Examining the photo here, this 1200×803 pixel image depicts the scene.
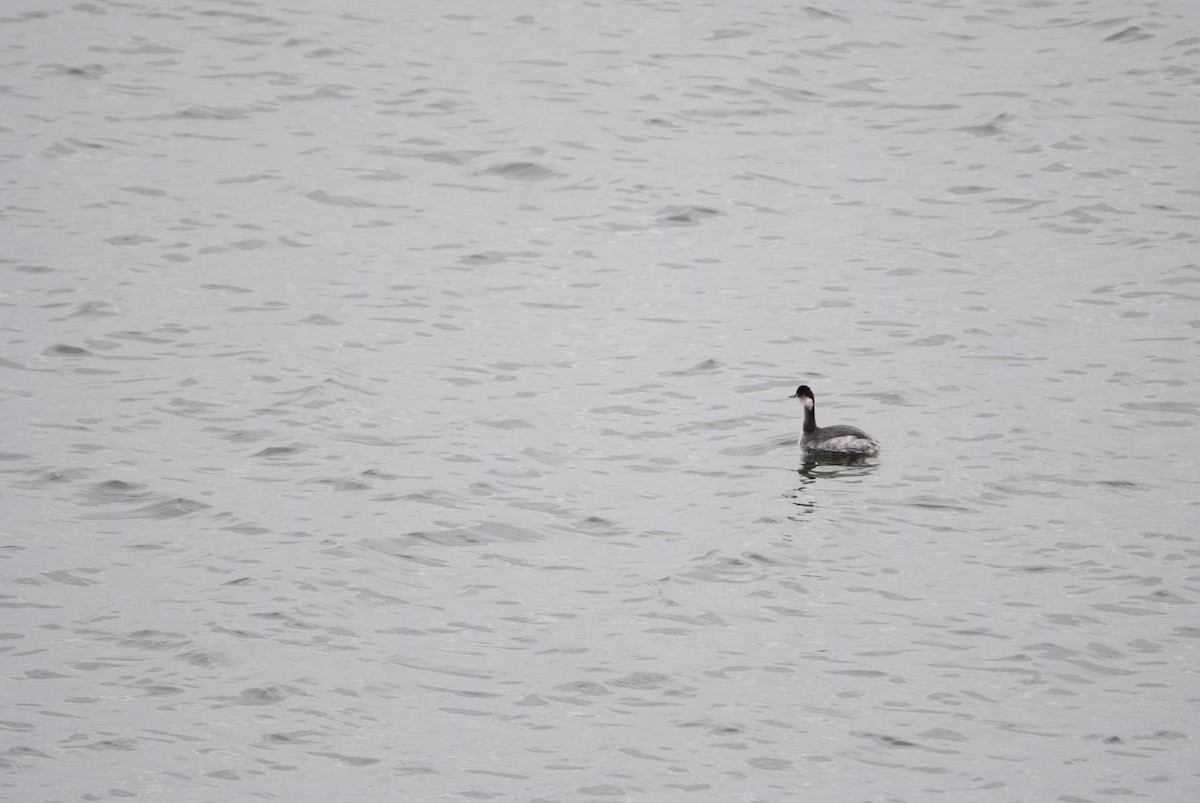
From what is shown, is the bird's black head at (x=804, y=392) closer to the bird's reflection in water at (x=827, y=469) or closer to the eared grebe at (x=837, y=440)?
the eared grebe at (x=837, y=440)

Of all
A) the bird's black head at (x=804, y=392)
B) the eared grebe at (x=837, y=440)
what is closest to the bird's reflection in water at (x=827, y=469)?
the eared grebe at (x=837, y=440)

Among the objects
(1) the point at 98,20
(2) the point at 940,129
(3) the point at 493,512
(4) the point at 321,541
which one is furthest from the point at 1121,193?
(1) the point at 98,20

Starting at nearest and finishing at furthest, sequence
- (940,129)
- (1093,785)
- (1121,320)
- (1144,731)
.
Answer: (1093,785), (1144,731), (1121,320), (940,129)

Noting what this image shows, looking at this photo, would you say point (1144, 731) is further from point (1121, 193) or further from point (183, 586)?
point (1121, 193)

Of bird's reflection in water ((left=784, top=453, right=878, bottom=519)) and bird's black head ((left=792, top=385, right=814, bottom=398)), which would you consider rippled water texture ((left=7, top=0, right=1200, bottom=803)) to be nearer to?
bird's reflection in water ((left=784, top=453, right=878, bottom=519))

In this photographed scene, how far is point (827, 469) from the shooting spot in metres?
16.2

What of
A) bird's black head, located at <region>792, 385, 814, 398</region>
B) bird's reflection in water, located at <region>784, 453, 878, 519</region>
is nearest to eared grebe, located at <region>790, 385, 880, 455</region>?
bird's reflection in water, located at <region>784, 453, 878, 519</region>

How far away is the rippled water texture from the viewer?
36.9 feet

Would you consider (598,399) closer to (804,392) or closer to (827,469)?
(804,392)

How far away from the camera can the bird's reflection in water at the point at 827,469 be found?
15834 millimetres

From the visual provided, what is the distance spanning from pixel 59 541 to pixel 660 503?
556 cm

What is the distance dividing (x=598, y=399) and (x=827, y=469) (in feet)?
11.1

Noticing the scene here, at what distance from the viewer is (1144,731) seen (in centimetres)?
1113

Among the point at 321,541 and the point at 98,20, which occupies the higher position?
the point at 98,20
